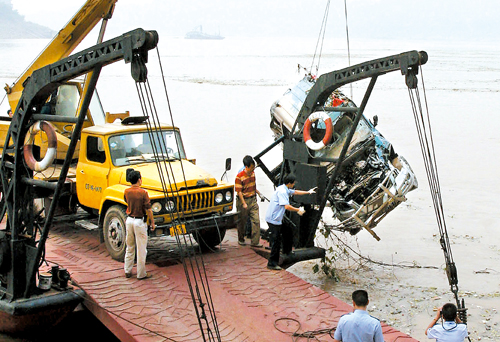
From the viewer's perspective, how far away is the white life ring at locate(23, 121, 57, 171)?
23.7ft

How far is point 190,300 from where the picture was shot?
25.8 feet

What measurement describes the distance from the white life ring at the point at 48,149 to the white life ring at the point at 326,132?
394cm

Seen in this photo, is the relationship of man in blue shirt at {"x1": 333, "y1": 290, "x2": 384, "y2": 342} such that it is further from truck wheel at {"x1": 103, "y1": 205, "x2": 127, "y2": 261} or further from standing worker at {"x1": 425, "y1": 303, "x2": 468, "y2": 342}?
truck wheel at {"x1": 103, "y1": 205, "x2": 127, "y2": 261}

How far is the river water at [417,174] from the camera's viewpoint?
35.1 feet

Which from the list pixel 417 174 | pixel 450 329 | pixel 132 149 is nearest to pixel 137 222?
pixel 132 149

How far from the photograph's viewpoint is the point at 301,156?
10.1 m

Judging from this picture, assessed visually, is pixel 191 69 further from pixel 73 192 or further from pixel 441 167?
pixel 73 192

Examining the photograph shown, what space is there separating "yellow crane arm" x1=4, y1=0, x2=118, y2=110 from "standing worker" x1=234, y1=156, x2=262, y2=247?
4.63 metres

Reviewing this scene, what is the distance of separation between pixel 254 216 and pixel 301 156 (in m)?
1.25

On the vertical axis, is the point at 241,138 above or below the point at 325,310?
above

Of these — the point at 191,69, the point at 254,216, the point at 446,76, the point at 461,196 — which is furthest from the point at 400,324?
the point at 191,69

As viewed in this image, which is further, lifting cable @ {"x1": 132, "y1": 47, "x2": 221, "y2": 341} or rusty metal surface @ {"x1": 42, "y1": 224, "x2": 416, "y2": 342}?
rusty metal surface @ {"x1": 42, "y1": 224, "x2": 416, "y2": 342}

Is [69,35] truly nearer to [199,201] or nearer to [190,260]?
[199,201]

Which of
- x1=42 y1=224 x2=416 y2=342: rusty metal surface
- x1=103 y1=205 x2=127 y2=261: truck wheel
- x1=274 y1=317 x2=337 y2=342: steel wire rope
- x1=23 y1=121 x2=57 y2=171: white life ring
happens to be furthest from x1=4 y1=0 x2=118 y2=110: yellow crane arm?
x1=274 y1=317 x2=337 y2=342: steel wire rope
